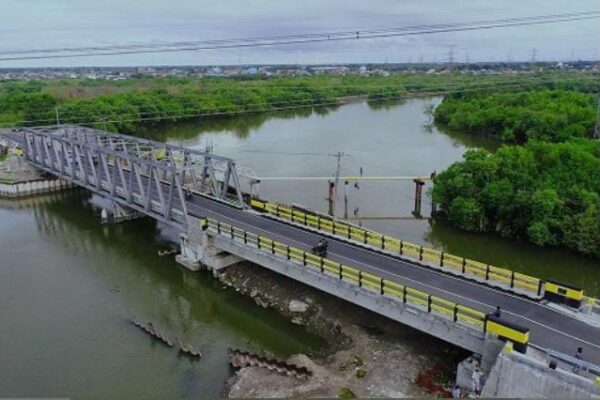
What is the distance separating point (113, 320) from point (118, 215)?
15239mm

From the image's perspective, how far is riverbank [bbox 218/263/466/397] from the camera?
1842cm

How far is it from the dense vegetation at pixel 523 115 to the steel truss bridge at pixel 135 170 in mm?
39852

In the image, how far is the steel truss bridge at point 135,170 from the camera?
32250mm

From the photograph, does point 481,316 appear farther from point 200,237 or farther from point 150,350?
point 200,237

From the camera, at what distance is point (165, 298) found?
2708 cm

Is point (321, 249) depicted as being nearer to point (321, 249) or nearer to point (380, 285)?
point (321, 249)

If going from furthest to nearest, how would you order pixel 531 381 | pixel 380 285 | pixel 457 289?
→ 1. pixel 457 289
2. pixel 380 285
3. pixel 531 381

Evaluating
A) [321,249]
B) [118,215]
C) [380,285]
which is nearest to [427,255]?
[380,285]

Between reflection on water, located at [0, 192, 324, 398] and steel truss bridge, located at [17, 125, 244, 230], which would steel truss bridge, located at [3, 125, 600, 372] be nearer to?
steel truss bridge, located at [17, 125, 244, 230]

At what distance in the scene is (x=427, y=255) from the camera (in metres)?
24.3

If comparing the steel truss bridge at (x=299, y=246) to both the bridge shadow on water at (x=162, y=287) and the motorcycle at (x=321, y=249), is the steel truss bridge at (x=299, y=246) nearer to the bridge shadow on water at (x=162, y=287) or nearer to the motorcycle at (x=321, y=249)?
the motorcycle at (x=321, y=249)

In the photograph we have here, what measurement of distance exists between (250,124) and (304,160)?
34.7 meters

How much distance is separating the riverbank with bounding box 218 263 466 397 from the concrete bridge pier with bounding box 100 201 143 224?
1653 cm

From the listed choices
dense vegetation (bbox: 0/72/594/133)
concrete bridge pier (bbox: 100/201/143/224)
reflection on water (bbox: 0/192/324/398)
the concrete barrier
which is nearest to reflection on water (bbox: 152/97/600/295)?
dense vegetation (bbox: 0/72/594/133)
